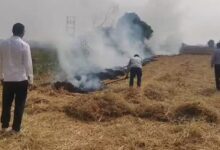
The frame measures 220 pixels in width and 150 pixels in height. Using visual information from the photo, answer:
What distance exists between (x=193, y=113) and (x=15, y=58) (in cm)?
489

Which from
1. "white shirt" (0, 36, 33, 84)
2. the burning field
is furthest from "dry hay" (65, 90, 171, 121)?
"white shirt" (0, 36, 33, 84)

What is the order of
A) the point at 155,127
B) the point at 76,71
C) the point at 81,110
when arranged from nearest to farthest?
the point at 155,127 → the point at 81,110 → the point at 76,71

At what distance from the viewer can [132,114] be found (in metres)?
11.2

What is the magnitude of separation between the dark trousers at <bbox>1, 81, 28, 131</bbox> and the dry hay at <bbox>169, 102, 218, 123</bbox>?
3.93 metres

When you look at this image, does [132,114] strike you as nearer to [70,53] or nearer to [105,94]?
[105,94]

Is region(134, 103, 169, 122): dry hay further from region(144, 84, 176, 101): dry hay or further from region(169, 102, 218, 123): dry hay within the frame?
region(144, 84, 176, 101): dry hay

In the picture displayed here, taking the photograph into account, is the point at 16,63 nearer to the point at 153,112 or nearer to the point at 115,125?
the point at 115,125

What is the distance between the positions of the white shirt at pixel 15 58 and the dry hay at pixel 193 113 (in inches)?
163

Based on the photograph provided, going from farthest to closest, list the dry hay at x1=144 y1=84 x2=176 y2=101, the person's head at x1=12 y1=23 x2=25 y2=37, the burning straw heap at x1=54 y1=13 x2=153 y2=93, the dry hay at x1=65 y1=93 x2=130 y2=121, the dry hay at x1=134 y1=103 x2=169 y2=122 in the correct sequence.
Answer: the burning straw heap at x1=54 y1=13 x2=153 y2=93 < the dry hay at x1=144 y1=84 x2=176 y2=101 < the dry hay at x1=134 y1=103 x2=169 y2=122 < the dry hay at x1=65 y1=93 x2=130 y2=121 < the person's head at x1=12 y1=23 x2=25 y2=37

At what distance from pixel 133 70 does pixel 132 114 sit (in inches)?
289

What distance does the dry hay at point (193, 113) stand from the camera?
1085cm

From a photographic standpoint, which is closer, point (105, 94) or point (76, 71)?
point (105, 94)

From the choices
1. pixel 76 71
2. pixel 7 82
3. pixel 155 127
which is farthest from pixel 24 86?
pixel 76 71

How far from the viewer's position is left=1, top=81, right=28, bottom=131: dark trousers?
841 cm
